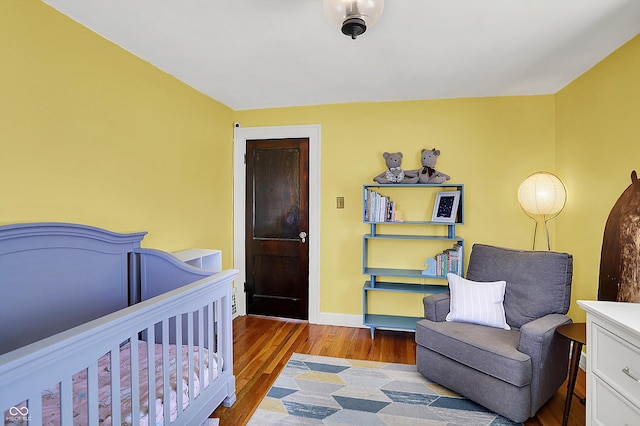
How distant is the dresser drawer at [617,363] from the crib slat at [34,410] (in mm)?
1966

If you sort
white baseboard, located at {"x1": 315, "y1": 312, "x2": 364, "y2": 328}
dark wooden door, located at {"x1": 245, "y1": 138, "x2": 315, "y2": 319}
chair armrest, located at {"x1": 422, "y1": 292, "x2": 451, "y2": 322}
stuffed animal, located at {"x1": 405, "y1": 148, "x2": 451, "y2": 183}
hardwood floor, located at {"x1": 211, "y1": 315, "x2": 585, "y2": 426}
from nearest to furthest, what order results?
hardwood floor, located at {"x1": 211, "y1": 315, "x2": 585, "y2": 426}
chair armrest, located at {"x1": 422, "y1": 292, "x2": 451, "y2": 322}
stuffed animal, located at {"x1": 405, "y1": 148, "x2": 451, "y2": 183}
white baseboard, located at {"x1": 315, "y1": 312, "x2": 364, "y2": 328}
dark wooden door, located at {"x1": 245, "y1": 138, "x2": 315, "y2": 319}

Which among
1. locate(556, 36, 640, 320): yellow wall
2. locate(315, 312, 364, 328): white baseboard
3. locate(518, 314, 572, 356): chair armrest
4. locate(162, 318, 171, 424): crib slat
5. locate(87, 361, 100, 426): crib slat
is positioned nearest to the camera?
locate(87, 361, 100, 426): crib slat

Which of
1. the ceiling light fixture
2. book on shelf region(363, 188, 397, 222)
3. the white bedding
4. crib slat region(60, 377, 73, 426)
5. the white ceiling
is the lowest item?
the white bedding

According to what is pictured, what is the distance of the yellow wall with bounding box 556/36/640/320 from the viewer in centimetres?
211

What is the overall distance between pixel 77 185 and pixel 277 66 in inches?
61.3

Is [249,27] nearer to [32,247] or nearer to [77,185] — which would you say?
[77,185]

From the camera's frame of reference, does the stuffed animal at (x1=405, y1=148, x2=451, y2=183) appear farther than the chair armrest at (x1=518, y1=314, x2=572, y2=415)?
Yes

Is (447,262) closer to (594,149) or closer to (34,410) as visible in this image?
(594,149)

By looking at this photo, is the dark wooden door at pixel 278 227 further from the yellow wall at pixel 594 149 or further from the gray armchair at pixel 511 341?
the yellow wall at pixel 594 149

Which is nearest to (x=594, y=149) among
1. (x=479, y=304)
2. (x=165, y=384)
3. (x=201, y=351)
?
(x=479, y=304)

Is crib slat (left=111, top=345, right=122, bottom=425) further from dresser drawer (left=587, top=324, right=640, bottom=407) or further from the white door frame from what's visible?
the white door frame

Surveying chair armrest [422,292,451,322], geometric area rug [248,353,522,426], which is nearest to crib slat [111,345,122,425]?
geometric area rug [248,353,522,426]

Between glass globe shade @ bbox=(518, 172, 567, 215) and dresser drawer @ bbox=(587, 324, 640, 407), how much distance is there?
5.03ft

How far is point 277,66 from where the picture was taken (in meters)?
2.49
